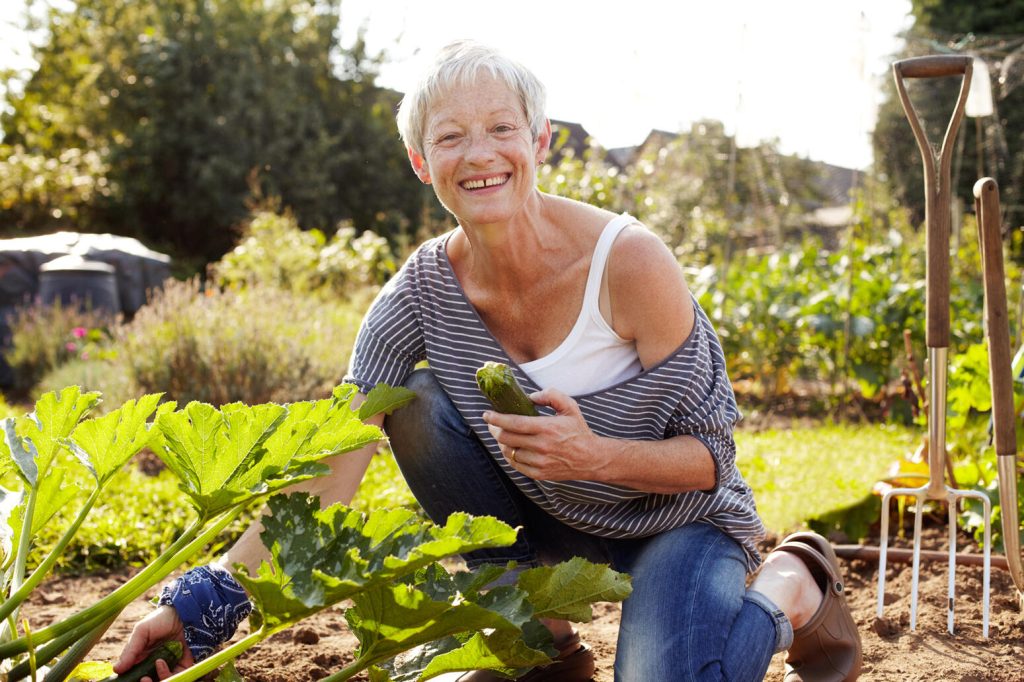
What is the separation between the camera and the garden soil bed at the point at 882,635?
7.26 feet

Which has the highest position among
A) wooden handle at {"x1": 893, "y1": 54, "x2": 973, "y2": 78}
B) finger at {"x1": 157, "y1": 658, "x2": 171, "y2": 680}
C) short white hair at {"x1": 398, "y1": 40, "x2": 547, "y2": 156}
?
wooden handle at {"x1": 893, "y1": 54, "x2": 973, "y2": 78}

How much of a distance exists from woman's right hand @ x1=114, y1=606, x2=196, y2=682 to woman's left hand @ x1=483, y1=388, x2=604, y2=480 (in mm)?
589

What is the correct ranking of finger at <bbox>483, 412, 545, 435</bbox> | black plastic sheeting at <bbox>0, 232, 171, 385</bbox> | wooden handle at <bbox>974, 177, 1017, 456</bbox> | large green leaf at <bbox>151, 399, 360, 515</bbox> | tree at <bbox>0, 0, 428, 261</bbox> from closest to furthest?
1. large green leaf at <bbox>151, 399, 360, 515</bbox>
2. finger at <bbox>483, 412, 545, 435</bbox>
3. wooden handle at <bbox>974, 177, 1017, 456</bbox>
4. black plastic sheeting at <bbox>0, 232, 171, 385</bbox>
5. tree at <bbox>0, 0, 428, 261</bbox>

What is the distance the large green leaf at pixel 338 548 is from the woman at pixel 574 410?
1.19 ft

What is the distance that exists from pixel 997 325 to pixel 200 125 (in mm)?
16456

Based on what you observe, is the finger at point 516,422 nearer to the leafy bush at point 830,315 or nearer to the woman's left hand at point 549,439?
the woman's left hand at point 549,439

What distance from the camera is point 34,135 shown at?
18.3 meters

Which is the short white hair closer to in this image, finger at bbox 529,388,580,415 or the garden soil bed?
finger at bbox 529,388,580,415

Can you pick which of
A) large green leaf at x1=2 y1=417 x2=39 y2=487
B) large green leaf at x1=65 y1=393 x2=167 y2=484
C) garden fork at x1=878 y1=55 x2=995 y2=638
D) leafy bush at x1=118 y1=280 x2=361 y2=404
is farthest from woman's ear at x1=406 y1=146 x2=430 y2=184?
leafy bush at x1=118 y1=280 x2=361 y2=404

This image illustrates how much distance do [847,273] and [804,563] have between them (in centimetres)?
475

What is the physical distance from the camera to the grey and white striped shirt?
1.93 meters

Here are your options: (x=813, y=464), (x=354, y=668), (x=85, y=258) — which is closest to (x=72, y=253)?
(x=85, y=258)

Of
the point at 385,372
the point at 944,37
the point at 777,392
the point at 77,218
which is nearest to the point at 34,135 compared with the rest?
the point at 77,218

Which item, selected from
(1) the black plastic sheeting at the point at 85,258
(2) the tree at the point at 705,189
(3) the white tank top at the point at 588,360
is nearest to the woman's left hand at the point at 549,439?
(3) the white tank top at the point at 588,360
